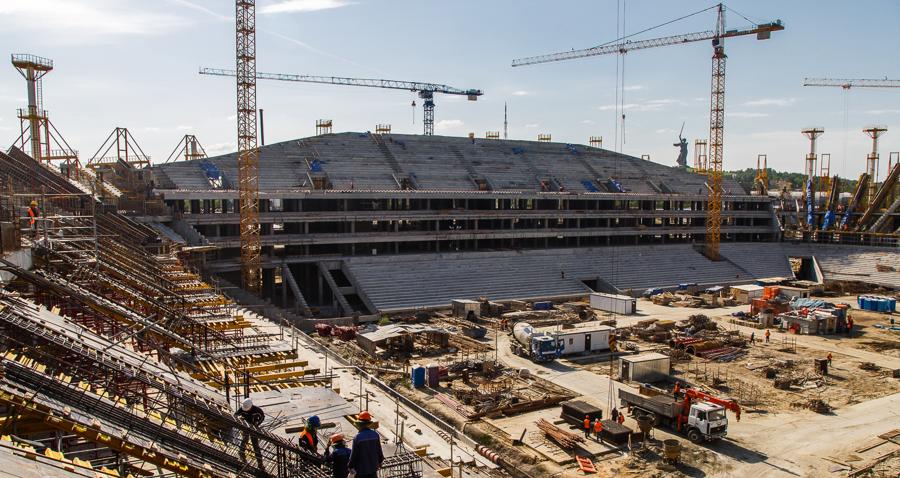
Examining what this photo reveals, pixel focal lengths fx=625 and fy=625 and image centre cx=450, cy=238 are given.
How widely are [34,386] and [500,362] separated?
24.8m

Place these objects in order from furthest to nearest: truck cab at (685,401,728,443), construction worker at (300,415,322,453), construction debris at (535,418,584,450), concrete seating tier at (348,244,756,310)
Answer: concrete seating tier at (348,244,756,310), truck cab at (685,401,728,443), construction debris at (535,418,584,450), construction worker at (300,415,322,453)

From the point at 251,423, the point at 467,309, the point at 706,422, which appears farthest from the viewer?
the point at 467,309

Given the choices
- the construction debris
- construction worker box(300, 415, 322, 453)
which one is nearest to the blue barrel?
the construction debris

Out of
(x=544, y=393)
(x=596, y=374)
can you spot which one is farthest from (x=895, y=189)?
(x=544, y=393)

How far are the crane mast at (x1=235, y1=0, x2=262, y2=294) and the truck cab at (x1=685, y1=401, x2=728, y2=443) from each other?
120 feet

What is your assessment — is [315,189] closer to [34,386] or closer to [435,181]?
[435,181]

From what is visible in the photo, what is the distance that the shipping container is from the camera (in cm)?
4725

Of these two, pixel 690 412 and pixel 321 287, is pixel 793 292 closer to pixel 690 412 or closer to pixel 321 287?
pixel 690 412

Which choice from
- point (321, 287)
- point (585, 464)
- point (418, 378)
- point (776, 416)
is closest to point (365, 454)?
point (585, 464)

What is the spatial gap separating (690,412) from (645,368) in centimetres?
685

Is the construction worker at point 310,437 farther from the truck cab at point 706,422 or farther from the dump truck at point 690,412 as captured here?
the truck cab at point 706,422

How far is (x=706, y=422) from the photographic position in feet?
73.4

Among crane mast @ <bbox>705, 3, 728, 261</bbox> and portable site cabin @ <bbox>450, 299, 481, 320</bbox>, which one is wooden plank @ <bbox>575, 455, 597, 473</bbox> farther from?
crane mast @ <bbox>705, 3, 728, 261</bbox>

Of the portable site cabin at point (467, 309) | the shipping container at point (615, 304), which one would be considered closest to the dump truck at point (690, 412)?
the portable site cabin at point (467, 309)
